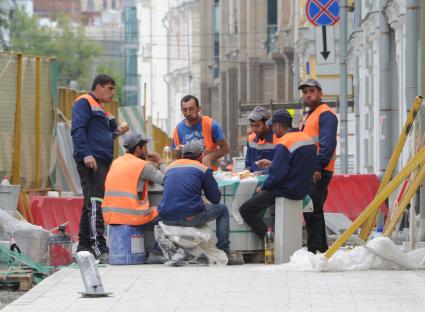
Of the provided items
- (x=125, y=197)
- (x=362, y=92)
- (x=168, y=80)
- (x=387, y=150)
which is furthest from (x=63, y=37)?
(x=125, y=197)

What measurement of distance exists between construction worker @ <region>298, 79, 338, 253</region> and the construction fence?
588 cm

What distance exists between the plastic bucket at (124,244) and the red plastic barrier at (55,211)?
16.8ft

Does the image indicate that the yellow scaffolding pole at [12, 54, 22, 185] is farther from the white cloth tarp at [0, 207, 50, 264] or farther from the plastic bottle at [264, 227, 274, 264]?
the plastic bottle at [264, 227, 274, 264]

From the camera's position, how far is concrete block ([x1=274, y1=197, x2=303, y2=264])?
53.8 ft

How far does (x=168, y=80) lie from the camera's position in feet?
403

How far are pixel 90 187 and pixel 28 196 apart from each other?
15.1 ft

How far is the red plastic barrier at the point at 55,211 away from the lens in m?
21.8

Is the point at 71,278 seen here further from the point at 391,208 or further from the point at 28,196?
the point at 28,196

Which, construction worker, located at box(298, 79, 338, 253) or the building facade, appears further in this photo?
the building facade

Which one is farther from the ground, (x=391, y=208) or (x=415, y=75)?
(x=415, y=75)

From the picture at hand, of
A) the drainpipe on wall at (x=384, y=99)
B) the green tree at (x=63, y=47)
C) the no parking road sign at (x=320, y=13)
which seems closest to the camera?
the drainpipe on wall at (x=384, y=99)

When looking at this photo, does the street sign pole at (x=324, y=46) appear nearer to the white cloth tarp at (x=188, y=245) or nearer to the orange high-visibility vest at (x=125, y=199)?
the orange high-visibility vest at (x=125, y=199)

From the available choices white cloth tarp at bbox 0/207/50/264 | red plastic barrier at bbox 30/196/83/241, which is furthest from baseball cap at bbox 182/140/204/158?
red plastic barrier at bbox 30/196/83/241

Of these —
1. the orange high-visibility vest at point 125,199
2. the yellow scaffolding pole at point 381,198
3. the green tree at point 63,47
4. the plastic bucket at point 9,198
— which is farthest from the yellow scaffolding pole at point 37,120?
the green tree at point 63,47
